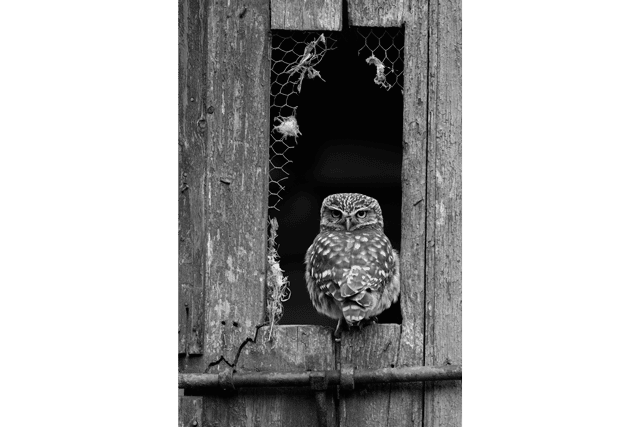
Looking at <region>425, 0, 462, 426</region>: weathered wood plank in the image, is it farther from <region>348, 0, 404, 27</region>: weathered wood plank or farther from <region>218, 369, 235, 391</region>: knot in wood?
<region>218, 369, 235, 391</region>: knot in wood

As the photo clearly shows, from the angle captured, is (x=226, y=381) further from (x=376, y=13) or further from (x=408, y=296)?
(x=376, y=13)

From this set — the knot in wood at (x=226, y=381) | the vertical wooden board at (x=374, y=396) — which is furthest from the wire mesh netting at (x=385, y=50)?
the knot in wood at (x=226, y=381)

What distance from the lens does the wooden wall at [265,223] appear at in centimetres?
442

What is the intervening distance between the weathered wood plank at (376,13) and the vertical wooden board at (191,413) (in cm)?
181

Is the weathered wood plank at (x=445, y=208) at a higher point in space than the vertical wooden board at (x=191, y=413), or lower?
Result: higher

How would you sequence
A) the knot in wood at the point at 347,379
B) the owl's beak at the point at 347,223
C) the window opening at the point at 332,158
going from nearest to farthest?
the knot in wood at the point at 347,379 < the owl's beak at the point at 347,223 < the window opening at the point at 332,158

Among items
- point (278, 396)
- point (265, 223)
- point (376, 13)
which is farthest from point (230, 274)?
point (376, 13)

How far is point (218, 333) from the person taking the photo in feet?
14.6

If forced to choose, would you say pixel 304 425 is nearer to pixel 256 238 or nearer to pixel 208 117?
pixel 256 238

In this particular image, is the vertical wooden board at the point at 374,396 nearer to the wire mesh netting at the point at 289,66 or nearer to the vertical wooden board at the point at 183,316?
the vertical wooden board at the point at 183,316

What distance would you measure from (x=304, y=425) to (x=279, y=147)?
198cm

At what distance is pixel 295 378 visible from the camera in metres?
4.33

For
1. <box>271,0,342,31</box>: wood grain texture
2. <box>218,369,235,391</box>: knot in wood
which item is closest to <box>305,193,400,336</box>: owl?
<box>218,369,235,391</box>: knot in wood

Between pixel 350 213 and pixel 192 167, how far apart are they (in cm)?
90
